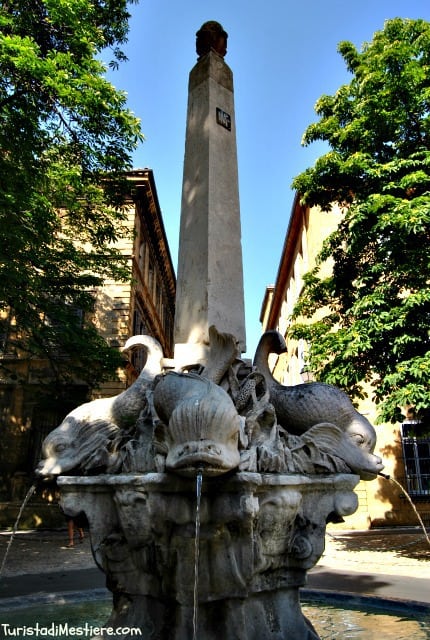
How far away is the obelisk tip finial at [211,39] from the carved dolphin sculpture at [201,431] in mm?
4213

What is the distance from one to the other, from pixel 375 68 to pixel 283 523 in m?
10.4

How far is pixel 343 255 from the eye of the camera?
447 inches

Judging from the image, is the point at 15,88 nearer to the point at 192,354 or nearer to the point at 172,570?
the point at 192,354

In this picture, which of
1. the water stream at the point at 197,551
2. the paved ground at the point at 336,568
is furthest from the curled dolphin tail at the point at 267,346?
the paved ground at the point at 336,568

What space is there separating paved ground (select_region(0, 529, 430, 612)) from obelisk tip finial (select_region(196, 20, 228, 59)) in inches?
221

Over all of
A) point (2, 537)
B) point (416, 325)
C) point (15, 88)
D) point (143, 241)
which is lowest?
point (2, 537)

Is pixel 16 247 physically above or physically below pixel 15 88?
below

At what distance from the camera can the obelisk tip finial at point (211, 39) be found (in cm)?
558

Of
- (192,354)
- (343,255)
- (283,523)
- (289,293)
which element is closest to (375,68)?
(343,255)

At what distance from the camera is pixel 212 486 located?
267 centimetres

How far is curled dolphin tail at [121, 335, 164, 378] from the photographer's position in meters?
3.96

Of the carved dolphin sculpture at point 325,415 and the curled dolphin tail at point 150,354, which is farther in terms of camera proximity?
the curled dolphin tail at point 150,354

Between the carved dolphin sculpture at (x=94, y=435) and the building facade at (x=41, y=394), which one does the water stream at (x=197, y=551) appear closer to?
the carved dolphin sculpture at (x=94, y=435)

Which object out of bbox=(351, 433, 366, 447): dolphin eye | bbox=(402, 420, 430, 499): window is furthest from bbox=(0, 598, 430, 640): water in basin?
bbox=(402, 420, 430, 499): window
